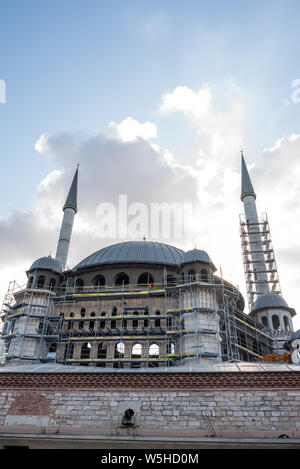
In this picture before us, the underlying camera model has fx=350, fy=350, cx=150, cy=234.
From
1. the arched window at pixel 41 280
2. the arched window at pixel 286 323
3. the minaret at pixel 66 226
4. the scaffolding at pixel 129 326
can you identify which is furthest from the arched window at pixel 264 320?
the arched window at pixel 41 280

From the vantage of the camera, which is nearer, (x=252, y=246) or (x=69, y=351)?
(x=69, y=351)

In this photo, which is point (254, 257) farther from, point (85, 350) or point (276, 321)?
point (85, 350)

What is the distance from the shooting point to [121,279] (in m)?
34.5

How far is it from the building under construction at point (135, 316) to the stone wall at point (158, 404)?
13221 millimetres

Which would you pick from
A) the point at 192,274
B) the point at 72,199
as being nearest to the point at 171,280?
the point at 192,274

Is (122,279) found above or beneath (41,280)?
above

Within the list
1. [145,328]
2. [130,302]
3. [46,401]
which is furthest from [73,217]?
[46,401]

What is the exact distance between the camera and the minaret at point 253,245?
44656mm

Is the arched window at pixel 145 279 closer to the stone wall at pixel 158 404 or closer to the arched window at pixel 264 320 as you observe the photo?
the arched window at pixel 264 320

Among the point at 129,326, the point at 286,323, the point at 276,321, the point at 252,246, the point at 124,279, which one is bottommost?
the point at 129,326

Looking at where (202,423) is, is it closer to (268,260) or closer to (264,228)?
(268,260)

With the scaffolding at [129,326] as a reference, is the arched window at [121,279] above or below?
above

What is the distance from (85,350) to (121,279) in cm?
790

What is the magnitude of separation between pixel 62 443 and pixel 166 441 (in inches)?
130
